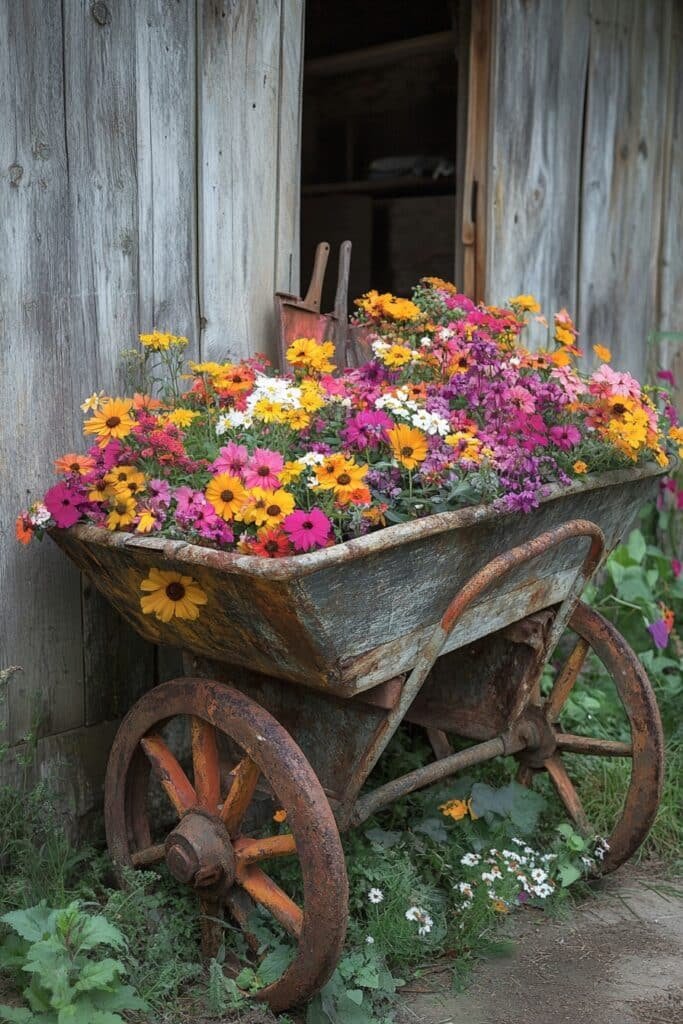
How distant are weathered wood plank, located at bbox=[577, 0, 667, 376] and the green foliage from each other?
290 centimetres

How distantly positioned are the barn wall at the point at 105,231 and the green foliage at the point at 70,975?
496 millimetres

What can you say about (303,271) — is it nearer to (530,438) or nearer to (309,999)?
(530,438)

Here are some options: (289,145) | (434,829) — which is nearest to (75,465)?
(289,145)

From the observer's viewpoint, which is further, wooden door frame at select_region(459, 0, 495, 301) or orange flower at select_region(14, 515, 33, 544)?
wooden door frame at select_region(459, 0, 495, 301)

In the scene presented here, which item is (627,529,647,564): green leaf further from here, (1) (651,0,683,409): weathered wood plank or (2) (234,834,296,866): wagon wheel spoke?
(2) (234,834,296,866): wagon wheel spoke

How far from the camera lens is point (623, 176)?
13.3 ft

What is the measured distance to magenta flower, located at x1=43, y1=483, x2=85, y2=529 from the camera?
2.01 meters

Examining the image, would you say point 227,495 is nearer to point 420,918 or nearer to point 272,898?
point 272,898

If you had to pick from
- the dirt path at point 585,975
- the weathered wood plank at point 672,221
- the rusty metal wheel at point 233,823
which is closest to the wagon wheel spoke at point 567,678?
the dirt path at point 585,975

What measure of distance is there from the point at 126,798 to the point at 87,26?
5.53 ft

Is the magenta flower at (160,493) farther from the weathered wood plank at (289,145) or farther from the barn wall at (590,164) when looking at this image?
the barn wall at (590,164)

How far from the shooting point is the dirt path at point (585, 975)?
2.16 meters

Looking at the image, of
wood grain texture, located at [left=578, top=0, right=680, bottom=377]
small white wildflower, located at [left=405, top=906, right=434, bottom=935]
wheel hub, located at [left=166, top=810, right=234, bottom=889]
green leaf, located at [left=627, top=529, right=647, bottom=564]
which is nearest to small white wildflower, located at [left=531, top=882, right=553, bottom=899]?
small white wildflower, located at [left=405, top=906, right=434, bottom=935]

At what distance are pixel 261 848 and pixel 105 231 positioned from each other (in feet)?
4.52
